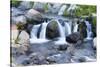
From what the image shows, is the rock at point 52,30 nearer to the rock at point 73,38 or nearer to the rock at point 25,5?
the rock at point 73,38

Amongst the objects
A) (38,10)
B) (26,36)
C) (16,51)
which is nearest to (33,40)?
(26,36)

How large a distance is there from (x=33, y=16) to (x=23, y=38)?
0.75ft

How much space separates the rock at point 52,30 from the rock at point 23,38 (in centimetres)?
20

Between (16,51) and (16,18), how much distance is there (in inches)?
11.9

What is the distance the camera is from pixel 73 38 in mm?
1810

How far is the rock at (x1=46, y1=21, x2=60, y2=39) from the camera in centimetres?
174

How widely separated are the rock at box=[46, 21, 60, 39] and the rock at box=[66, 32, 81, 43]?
115 mm

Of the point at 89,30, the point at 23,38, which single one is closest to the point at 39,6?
the point at 23,38

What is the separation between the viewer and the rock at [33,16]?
5.56 ft

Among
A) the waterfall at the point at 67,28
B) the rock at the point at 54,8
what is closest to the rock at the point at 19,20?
the rock at the point at 54,8

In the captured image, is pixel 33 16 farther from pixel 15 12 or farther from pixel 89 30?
pixel 89 30

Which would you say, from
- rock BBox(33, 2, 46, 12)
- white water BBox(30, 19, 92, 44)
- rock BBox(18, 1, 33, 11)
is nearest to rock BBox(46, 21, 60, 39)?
white water BBox(30, 19, 92, 44)
